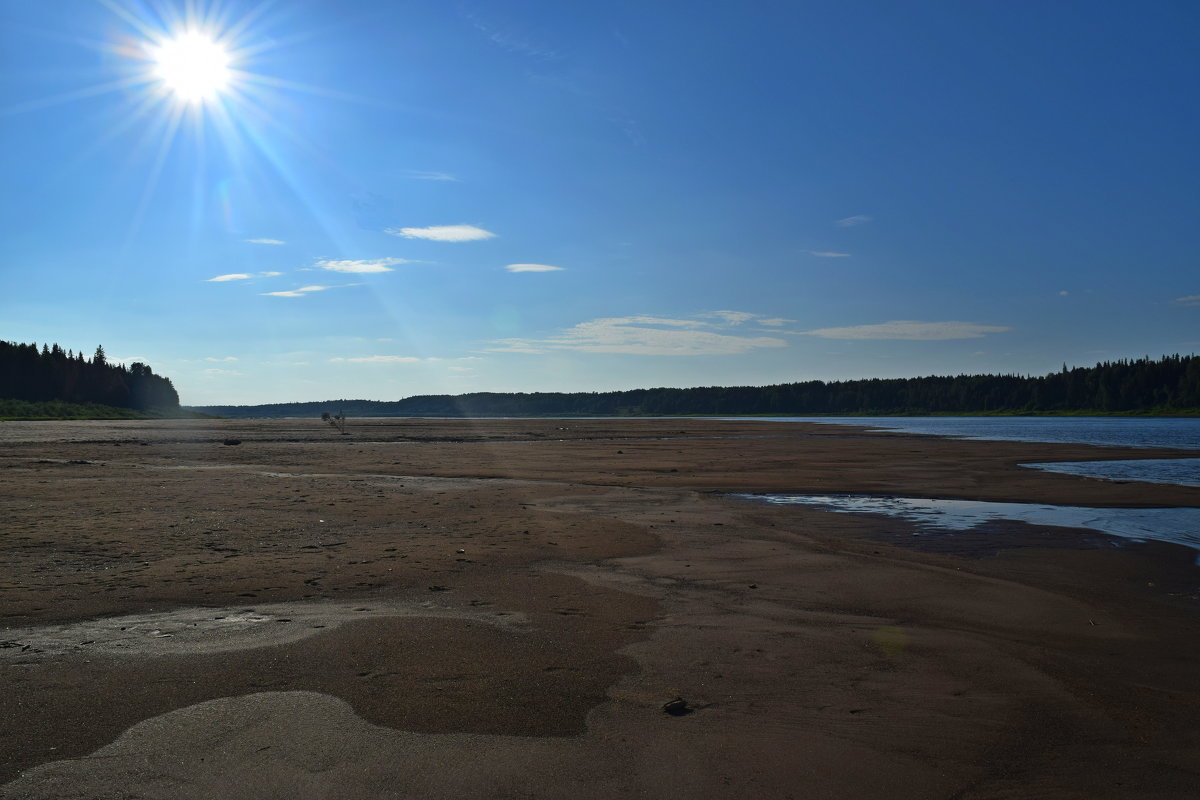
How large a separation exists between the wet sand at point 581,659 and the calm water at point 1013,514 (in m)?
1.38

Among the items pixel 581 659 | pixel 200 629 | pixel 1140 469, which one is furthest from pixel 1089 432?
pixel 200 629

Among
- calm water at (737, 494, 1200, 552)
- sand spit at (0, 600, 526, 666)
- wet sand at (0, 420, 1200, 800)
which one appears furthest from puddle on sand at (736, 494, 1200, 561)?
sand spit at (0, 600, 526, 666)

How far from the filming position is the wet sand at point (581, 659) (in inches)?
185

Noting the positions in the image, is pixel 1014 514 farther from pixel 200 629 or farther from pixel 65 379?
pixel 65 379

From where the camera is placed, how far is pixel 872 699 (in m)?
5.96

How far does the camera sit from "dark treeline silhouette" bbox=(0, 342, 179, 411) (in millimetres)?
110688

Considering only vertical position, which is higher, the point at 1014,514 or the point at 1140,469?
the point at 1140,469

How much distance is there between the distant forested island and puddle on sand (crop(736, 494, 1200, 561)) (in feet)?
361

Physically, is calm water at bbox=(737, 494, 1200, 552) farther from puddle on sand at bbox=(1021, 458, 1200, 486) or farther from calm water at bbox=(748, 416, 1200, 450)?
calm water at bbox=(748, 416, 1200, 450)

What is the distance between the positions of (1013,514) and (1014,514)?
24mm

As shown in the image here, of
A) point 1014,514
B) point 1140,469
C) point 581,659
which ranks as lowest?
point 1014,514

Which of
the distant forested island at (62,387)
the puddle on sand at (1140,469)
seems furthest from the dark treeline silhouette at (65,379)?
the puddle on sand at (1140,469)

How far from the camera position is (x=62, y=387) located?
11919 cm

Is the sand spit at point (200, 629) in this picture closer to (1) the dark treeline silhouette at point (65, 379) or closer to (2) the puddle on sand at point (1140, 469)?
(2) the puddle on sand at point (1140, 469)
